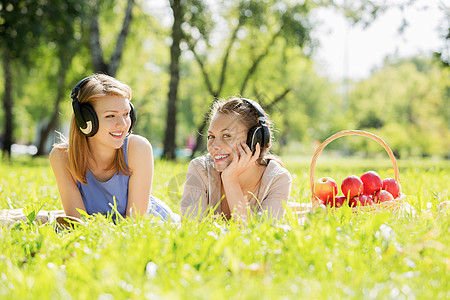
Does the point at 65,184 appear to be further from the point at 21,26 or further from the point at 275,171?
the point at 21,26

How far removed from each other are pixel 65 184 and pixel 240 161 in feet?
4.90

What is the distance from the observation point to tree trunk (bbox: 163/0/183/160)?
14.6 meters

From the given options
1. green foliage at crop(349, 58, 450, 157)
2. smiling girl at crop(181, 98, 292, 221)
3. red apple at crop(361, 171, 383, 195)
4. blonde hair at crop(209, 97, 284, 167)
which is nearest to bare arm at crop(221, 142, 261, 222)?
smiling girl at crop(181, 98, 292, 221)

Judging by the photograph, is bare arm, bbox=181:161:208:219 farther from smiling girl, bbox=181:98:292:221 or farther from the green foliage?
the green foliage

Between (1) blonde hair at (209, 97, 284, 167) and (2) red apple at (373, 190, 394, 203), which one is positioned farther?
(2) red apple at (373, 190, 394, 203)

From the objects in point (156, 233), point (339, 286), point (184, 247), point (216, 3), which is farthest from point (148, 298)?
point (216, 3)

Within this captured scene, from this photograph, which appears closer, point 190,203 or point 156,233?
point 156,233

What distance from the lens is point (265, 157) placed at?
3.58 metres

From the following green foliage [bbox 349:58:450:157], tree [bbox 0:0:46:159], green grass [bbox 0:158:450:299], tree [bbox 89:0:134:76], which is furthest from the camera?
green foliage [bbox 349:58:450:157]

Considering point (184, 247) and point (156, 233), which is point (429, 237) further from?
point (156, 233)

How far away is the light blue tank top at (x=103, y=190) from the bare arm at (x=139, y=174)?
8 centimetres

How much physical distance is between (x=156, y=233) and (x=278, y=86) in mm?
26835

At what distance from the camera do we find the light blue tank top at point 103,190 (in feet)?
12.1

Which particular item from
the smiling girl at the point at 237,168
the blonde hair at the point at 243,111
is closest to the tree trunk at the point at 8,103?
the smiling girl at the point at 237,168
